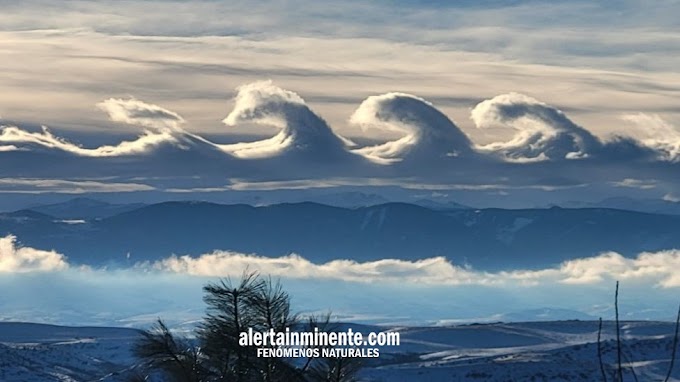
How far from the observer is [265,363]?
14312 mm

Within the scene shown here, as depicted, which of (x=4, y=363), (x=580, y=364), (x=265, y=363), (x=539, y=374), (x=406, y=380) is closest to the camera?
(x=265, y=363)

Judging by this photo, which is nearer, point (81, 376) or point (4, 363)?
point (4, 363)

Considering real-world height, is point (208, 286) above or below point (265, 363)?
above

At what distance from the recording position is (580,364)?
125938 millimetres

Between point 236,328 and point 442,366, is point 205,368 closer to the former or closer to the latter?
point 236,328

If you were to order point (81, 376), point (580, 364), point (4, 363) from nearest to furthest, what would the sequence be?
1. point (580, 364)
2. point (4, 363)
3. point (81, 376)

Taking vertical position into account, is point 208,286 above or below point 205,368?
above

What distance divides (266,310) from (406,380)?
12090cm

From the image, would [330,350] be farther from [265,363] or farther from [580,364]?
[580,364]

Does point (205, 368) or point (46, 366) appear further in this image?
point (46, 366)

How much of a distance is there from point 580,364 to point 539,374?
9721 mm

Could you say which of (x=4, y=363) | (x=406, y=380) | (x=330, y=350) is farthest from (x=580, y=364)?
(x=330, y=350)

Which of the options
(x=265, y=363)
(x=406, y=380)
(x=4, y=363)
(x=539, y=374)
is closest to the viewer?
(x=265, y=363)

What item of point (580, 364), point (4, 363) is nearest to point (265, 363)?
point (580, 364)
